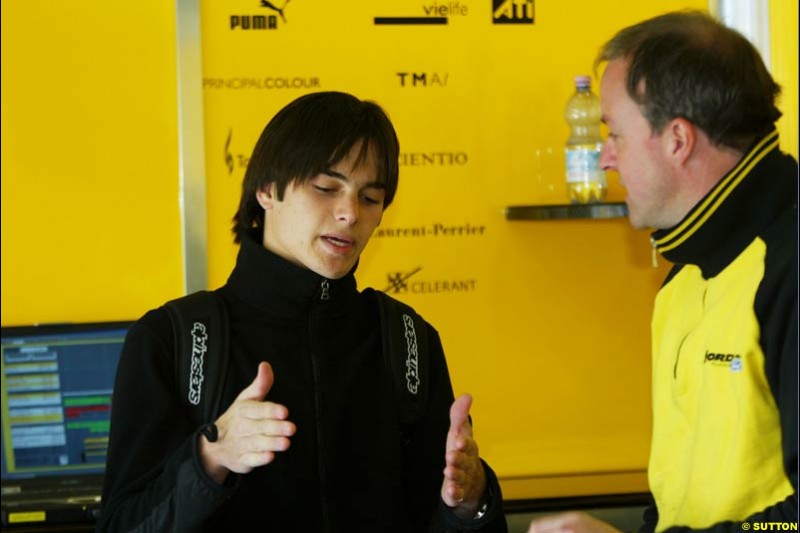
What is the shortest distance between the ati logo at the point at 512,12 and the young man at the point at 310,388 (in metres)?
1.37

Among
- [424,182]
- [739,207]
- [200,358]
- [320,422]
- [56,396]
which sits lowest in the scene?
[56,396]

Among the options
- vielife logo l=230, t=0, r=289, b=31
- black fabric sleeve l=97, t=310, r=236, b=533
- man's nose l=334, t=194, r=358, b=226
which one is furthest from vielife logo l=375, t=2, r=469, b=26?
black fabric sleeve l=97, t=310, r=236, b=533

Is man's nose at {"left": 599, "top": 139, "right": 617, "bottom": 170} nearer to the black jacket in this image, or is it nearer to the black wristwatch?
the black jacket

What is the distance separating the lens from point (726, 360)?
4.91ft

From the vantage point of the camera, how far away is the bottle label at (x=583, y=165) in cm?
311

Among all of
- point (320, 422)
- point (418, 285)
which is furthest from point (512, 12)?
point (320, 422)

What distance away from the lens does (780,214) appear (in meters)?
1.55

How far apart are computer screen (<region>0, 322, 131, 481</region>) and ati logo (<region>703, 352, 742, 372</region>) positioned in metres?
1.87

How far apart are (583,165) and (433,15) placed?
1.94 feet

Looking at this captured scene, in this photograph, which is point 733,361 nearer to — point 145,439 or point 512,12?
point 145,439

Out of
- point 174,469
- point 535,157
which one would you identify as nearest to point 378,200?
point 174,469

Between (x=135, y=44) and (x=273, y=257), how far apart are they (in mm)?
1416

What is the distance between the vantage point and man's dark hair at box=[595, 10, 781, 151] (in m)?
1.61

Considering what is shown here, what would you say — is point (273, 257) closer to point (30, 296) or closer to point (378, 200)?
point (378, 200)
